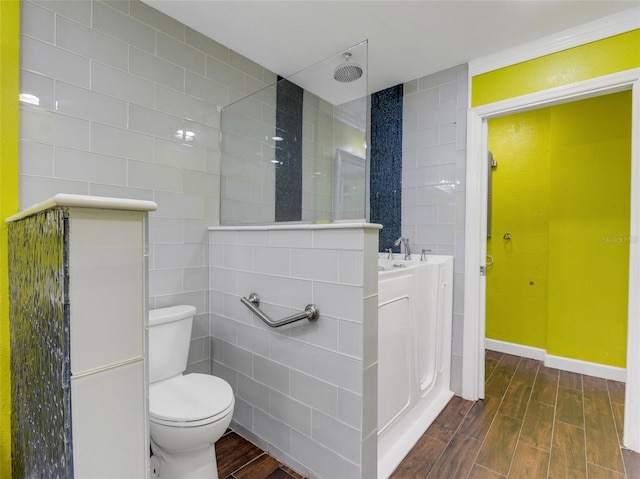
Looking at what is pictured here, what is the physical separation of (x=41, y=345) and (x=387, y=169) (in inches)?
96.8

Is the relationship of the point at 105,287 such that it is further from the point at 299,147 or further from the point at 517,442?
the point at 517,442

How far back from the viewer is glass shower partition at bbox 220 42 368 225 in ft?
6.61

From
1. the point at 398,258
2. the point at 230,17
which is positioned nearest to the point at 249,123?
the point at 230,17

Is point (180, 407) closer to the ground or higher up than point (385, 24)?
closer to the ground

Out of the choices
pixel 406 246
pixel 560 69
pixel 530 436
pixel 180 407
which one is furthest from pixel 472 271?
pixel 180 407

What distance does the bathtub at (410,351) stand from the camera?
1.62 metres

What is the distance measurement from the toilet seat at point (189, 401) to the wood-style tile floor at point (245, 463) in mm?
449

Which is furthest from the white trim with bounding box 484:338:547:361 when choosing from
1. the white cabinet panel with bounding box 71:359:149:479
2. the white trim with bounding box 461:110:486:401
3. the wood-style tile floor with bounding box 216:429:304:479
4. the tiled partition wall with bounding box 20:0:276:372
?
the white cabinet panel with bounding box 71:359:149:479

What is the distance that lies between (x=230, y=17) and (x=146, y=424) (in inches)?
82.6

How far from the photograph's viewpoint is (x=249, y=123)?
226cm

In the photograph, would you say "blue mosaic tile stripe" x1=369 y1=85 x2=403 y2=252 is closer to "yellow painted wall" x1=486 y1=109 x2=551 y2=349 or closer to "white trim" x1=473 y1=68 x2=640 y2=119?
"white trim" x1=473 y1=68 x2=640 y2=119

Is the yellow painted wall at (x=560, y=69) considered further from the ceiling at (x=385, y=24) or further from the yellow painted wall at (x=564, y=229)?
the yellow painted wall at (x=564, y=229)

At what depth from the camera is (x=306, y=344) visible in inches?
60.1

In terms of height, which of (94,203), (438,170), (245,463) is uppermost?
(438,170)
